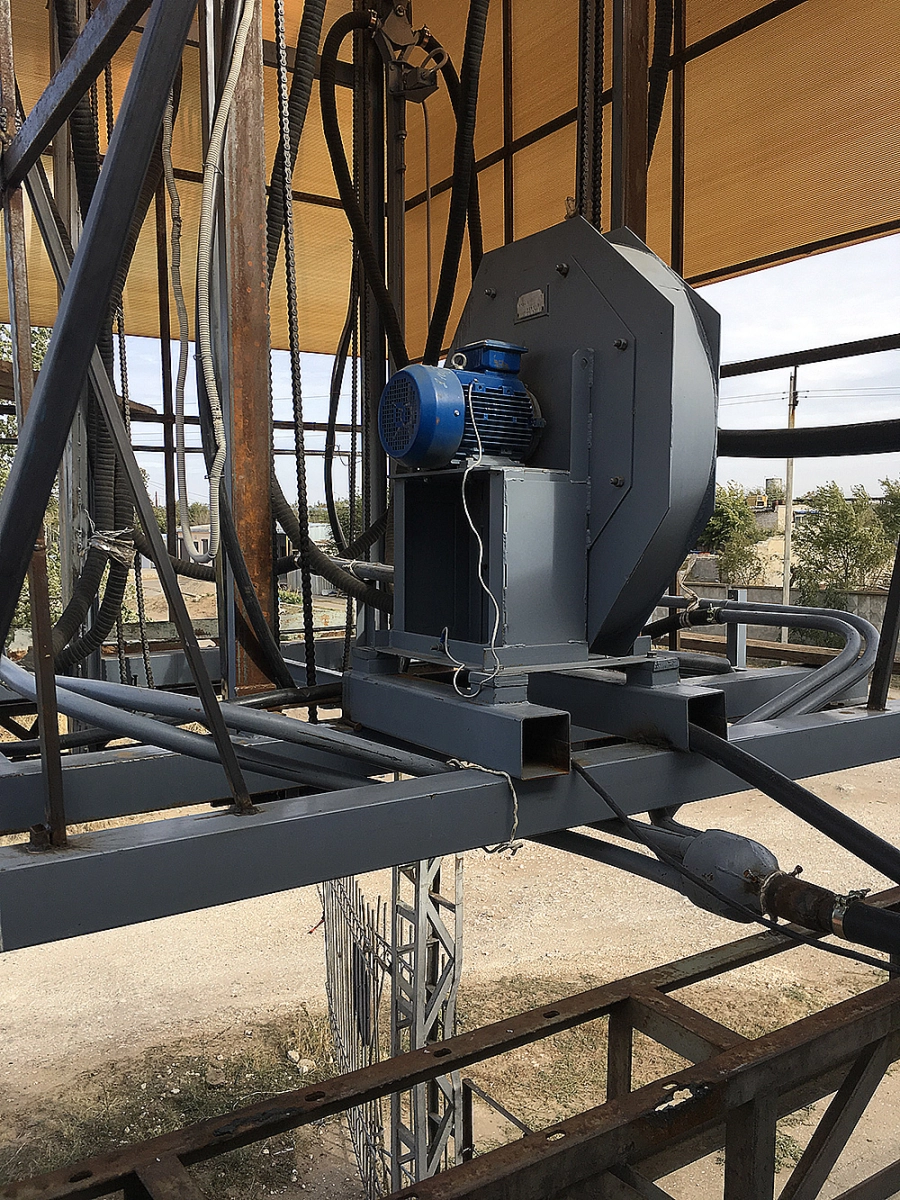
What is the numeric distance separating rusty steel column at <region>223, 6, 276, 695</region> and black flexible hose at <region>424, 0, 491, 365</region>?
2.22 ft

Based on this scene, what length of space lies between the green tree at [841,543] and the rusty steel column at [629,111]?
17185mm

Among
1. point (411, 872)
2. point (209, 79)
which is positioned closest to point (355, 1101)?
point (209, 79)

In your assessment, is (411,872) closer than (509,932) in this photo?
Yes

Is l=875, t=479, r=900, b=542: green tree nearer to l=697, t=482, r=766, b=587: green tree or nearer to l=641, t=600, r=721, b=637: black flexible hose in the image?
l=697, t=482, r=766, b=587: green tree

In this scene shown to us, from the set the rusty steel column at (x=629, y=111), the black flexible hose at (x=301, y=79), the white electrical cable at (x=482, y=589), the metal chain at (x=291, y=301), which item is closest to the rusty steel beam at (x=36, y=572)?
the metal chain at (x=291, y=301)

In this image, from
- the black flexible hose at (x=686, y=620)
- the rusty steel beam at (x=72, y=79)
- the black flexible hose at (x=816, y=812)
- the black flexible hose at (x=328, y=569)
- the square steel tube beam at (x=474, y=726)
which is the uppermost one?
the rusty steel beam at (x=72, y=79)

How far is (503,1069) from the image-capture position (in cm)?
554

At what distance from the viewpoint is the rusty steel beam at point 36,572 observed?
4.06ft

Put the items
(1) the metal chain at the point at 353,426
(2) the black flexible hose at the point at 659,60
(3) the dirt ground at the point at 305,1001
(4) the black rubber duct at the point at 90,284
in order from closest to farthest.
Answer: (4) the black rubber duct at the point at 90,284, (1) the metal chain at the point at 353,426, (2) the black flexible hose at the point at 659,60, (3) the dirt ground at the point at 305,1001

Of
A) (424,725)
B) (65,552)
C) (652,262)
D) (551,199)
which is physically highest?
(551,199)

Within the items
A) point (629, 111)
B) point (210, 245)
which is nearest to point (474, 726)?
point (210, 245)

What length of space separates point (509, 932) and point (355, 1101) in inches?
207

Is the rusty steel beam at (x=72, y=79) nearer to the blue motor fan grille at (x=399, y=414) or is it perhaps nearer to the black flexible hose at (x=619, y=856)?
the blue motor fan grille at (x=399, y=414)

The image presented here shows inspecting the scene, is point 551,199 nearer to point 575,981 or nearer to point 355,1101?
point 575,981
